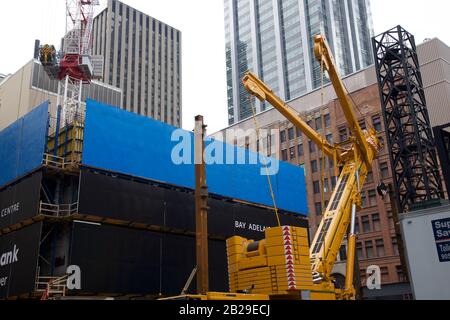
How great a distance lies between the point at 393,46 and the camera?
98.8ft

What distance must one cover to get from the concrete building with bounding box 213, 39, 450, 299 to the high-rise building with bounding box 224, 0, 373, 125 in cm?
6337

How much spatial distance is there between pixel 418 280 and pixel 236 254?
7.69 meters

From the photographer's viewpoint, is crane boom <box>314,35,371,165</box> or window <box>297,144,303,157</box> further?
window <box>297,144,303,157</box>

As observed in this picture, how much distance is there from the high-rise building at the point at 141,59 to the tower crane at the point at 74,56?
88782 millimetres

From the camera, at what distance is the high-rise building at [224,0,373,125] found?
152m

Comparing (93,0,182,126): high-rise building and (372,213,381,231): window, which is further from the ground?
(93,0,182,126): high-rise building

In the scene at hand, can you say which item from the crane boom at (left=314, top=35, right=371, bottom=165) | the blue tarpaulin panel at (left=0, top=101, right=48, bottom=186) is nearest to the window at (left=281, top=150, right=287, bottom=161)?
the blue tarpaulin panel at (left=0, top=101, right=48, bottom=186)

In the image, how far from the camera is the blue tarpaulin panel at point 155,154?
1161 inches

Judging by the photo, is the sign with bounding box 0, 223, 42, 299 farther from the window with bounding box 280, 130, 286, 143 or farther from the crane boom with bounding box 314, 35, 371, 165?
the window with bounding box 280, 130, 286, 143

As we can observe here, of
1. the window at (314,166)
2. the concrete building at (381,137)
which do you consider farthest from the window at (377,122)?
the window at (314,166)

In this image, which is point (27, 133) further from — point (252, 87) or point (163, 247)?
point (252, 87)

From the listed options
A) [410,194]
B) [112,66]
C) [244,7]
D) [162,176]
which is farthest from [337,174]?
[244,7]

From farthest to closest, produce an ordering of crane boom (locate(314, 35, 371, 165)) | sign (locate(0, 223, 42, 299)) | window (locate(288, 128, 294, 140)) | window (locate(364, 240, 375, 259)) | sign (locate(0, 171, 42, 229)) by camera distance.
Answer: window (locate(288, 128, 294, 140)), window (locate(364, 240, 375, 259)), sign (locate(0, 171, 42, 229)), sign (locate(0, 223, 42, 299)), crane boom (locate(314, 35, 371, 165))
